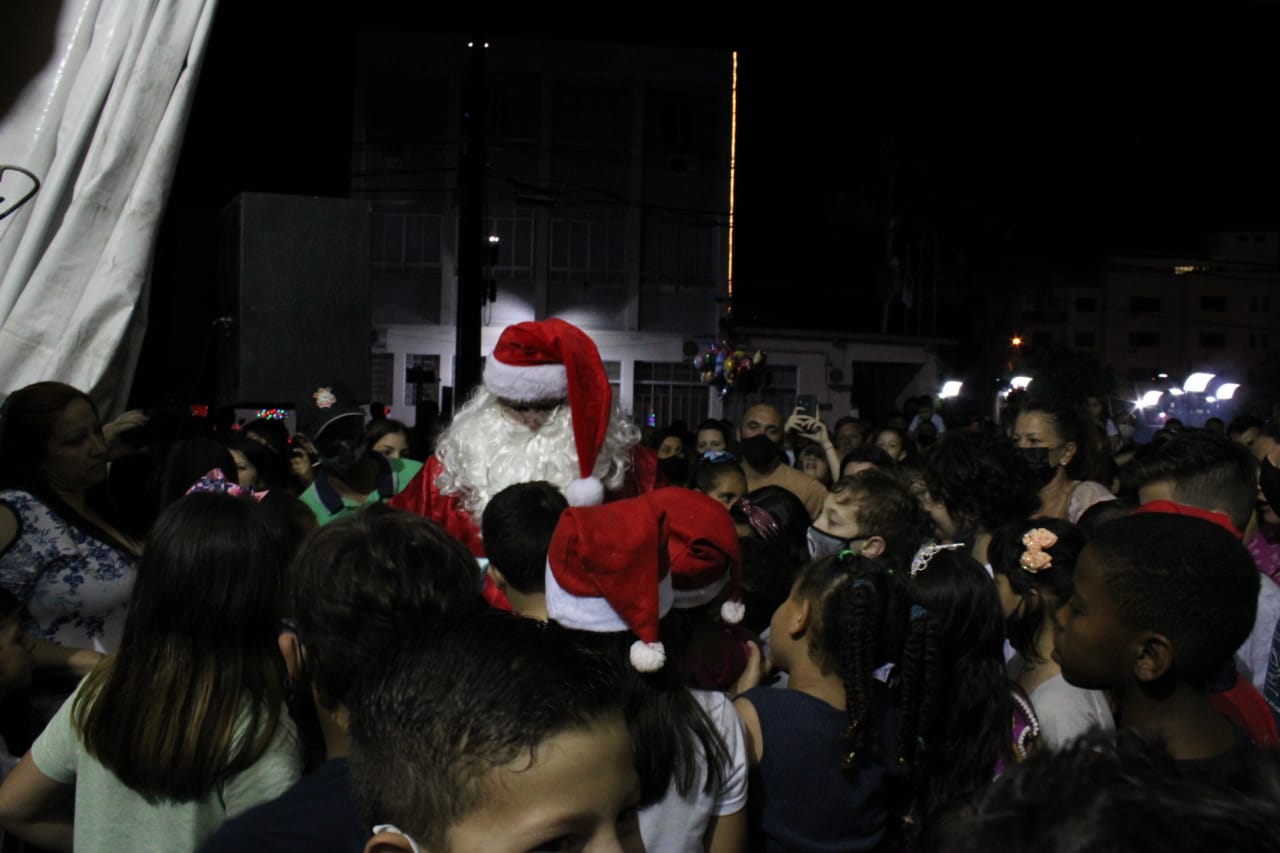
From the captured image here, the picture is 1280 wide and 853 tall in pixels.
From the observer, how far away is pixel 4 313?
3.03m

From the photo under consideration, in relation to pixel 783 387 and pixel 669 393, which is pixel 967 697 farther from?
pixel 783 387

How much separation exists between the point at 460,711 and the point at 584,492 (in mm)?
2225

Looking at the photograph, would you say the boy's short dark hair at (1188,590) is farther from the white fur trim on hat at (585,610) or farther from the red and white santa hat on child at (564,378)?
the red and white santa hat on child at (564,378)

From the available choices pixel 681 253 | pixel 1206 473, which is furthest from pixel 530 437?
pixel 681 253

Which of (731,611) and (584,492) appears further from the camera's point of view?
(584,492)

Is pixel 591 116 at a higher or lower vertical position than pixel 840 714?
higher

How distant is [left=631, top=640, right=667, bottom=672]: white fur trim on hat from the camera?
212cm

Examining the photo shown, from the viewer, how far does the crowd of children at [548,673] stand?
135 cm

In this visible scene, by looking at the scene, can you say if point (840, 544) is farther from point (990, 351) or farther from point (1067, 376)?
point (990, 351)

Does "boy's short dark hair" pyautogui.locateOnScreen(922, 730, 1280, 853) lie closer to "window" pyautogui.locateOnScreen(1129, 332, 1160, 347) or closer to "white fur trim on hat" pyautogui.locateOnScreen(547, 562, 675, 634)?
"white fur trim on hat" pyautogui.locateOnScreen(547, 562, 675, 634)

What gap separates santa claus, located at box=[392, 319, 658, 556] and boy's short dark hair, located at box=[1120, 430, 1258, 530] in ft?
6.06

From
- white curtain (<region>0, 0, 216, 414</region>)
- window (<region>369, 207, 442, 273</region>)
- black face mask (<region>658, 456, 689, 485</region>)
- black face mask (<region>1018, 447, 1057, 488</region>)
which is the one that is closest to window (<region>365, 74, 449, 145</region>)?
window (<region>369, 207, 442, 273</region>)

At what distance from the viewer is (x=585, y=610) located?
2248 mm

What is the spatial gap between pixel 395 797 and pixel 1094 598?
1.73 metres
